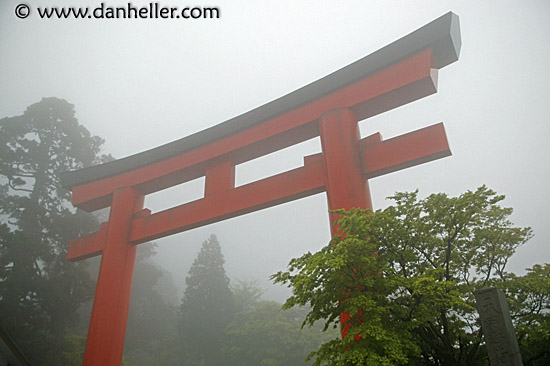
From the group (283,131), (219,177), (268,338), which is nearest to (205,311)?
(268,338)

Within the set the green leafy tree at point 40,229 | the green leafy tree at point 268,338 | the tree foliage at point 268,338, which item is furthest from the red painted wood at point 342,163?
the green leafy tree at point 268,338

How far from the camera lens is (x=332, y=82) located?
6293mm

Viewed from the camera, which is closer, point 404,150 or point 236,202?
point 404,150

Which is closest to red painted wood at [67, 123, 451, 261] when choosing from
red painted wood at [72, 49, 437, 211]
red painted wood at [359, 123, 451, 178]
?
red painted wood at [359, 123, 451, 178]

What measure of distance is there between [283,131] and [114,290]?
16.4 ft

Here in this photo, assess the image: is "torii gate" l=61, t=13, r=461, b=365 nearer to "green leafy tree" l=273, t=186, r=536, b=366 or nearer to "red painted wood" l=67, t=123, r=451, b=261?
"red painted wood" l=67, t=123, r=451, b=261

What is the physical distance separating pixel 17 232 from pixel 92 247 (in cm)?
609

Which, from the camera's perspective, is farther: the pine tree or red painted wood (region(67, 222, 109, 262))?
the pine tree

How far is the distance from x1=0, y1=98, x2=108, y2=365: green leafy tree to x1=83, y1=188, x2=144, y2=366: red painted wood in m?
5.75

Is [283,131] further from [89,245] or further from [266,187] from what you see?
[89,245]

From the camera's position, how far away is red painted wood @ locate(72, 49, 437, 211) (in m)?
5.62

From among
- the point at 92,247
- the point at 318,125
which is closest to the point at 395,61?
the point at 318,125

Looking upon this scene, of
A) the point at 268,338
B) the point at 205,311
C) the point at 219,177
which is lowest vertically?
the point at 268,338

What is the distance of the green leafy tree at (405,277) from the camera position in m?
3.54
